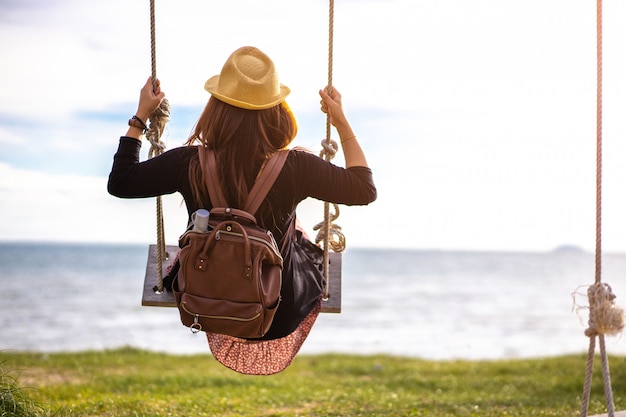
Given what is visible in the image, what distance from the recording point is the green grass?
525 cm

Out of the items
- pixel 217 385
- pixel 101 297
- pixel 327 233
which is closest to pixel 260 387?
pixel 217 385

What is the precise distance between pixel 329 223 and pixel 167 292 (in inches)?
34.8

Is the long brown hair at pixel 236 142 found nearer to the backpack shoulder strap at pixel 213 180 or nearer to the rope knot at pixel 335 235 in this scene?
the backpack shoulder strap at pixel 213 180

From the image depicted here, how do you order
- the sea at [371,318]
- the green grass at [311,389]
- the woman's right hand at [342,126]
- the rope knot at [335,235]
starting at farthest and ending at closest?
the sea at [371,318] → the green grass at [311,389] → the rope knot at [335,235] → the woman's right hand at [342,126]

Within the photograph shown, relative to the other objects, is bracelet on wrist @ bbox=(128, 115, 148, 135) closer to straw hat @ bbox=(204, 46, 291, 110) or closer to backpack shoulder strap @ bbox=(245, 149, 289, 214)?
straw hat @ bbox=(204, 46, 291, 110)

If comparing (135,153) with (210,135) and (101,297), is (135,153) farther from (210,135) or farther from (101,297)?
(101,297)

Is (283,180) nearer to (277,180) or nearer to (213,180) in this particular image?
(277,180)

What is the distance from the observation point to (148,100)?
132 inches

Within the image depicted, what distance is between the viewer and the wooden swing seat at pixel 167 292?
3531 mm

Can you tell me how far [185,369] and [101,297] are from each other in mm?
24820

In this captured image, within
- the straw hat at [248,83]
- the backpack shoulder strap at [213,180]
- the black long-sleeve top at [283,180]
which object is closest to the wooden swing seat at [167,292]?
the black long-sleeve top at [283,180]

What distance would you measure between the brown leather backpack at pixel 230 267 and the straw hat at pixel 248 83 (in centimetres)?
23

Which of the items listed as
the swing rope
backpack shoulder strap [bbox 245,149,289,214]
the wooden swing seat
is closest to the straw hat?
backpack shoulder strap [bbox 245,149,289,214]

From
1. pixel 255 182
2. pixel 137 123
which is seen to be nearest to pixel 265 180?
pixel 255 182
